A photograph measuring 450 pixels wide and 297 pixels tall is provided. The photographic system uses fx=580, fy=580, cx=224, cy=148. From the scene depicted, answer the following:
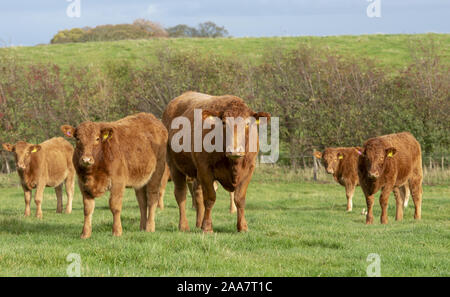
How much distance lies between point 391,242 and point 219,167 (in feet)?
9.63

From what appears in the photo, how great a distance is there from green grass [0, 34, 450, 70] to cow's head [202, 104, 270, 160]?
37244 mm

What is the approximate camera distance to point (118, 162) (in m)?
9.06

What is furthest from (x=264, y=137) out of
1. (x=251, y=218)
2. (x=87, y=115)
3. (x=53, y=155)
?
(x=251, y=218)

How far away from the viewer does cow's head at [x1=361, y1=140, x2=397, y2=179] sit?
12609 millimetres

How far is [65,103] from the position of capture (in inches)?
1216

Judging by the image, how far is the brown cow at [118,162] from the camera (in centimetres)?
884

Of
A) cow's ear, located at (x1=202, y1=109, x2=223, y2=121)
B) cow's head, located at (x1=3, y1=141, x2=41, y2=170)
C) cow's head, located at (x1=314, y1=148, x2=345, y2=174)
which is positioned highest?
cow's ear, located at (x1=202, y1=109, x2=223, y2=121)

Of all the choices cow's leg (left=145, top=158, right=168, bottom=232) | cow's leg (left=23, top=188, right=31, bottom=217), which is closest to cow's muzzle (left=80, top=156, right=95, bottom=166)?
cow's leg (left=145, top=158, right=168, bottom=232)

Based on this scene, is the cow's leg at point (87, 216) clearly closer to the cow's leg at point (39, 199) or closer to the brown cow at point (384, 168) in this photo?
the cow's leg at point (39, 199)

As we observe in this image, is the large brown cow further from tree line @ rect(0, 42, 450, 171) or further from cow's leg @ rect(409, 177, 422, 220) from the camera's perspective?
tree line @ rect(0, 42, 450, 171)

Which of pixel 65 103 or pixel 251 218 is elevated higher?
pixel 65 103
